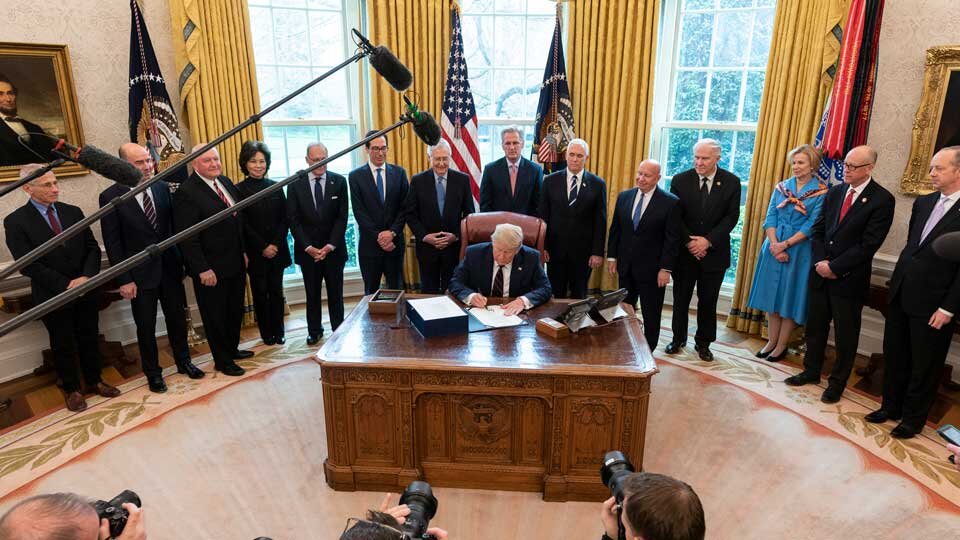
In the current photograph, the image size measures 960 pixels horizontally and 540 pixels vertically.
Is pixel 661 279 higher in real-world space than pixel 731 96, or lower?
lower

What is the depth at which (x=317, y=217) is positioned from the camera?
4758mm

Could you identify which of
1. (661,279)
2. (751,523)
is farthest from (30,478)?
(661,279)

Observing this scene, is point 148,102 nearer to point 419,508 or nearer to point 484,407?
point 484,407

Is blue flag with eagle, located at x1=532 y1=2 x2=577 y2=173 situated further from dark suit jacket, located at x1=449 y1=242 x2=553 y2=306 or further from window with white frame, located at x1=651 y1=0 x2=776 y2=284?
dark suit jacket, located at x1=449 y1=242 x2=553 y2=306

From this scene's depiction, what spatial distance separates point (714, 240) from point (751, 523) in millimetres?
2154

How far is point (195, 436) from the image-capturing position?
12.0 feet

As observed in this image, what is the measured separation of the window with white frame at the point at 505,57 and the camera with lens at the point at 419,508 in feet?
16.3

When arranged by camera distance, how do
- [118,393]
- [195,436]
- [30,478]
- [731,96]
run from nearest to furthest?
[30,478], [195,436], [118,393], [731,96]

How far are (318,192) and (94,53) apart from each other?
6.65 feet

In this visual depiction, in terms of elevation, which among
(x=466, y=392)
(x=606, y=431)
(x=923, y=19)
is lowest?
(x=606, y=431)

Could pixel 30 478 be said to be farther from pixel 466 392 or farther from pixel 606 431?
pixel 606 431

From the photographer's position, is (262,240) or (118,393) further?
(262,240)

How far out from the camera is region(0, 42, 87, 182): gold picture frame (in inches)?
163

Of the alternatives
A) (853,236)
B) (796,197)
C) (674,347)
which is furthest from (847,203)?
(674,347)
